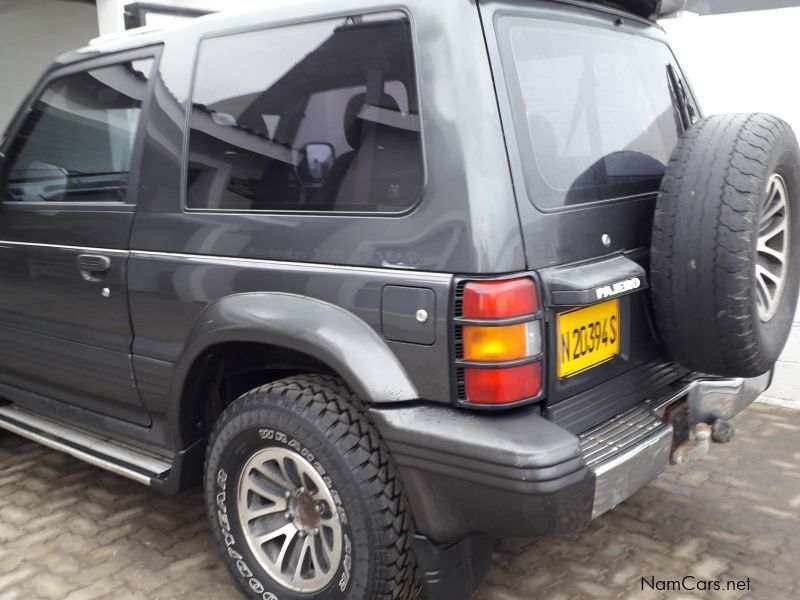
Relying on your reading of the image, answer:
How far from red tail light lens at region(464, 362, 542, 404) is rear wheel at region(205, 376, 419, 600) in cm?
37

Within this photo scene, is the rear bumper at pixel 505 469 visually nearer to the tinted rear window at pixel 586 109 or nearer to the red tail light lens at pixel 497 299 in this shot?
the red tail light lens at pixel 497 299

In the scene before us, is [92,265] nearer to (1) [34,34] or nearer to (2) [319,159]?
(2) [319,159]

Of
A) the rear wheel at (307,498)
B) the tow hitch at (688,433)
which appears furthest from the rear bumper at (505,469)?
the tow hitch at (688,433)

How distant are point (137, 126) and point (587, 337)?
173cm

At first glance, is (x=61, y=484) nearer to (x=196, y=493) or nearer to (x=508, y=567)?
(x=196, y=493)

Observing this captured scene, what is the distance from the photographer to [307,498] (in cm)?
237

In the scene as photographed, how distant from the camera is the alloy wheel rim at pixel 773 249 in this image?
244cm

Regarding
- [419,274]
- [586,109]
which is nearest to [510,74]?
[586,109]

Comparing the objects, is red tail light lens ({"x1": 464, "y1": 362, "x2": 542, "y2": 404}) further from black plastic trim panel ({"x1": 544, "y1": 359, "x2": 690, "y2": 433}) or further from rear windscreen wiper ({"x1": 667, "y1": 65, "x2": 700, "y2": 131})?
rear windscreen wiper ({"x1": 667, "y1": 65, "x2": 700, "y2": 131})

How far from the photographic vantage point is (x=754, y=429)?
403 centimetres

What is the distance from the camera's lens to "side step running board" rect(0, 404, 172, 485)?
9.14 feet

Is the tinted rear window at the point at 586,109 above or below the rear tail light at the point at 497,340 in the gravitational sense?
above

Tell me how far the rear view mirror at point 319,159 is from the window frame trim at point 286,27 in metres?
0.11

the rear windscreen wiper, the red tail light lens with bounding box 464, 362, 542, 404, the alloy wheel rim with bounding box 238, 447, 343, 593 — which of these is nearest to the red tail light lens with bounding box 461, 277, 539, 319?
the red tail light lens with bounding box 464, 362, 542, 404
